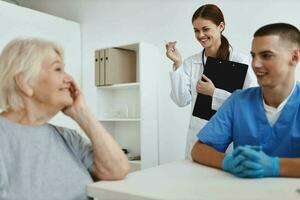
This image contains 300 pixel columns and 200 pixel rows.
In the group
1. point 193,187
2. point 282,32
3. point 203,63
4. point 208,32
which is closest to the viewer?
point 193,187

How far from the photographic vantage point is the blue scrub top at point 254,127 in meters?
1.18

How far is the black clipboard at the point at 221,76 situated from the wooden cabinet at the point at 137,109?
1050mm

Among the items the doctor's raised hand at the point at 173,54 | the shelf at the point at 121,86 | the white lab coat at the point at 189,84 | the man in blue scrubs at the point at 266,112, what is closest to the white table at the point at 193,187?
the man in blue scrubs at the point at 266,112

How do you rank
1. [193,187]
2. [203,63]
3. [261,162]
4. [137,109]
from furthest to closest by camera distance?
[137,109] → [203,63] → [261,162] → [193,187]

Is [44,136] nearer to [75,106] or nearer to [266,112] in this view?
[75,106]

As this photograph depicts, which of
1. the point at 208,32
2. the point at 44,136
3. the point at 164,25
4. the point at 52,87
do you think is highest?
the point at 164,25

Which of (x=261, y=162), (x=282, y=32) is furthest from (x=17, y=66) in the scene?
(x=282, y=32)

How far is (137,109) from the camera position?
10.6 ft

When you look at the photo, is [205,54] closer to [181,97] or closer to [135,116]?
[181,97]

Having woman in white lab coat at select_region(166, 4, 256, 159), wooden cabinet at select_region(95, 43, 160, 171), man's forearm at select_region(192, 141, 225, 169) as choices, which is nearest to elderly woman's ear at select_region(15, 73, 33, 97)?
man's forearm at select_region(192, 141, 225, 169)

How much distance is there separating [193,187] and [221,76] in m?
1.12

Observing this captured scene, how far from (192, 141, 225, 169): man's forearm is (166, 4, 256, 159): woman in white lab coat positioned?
601 mm

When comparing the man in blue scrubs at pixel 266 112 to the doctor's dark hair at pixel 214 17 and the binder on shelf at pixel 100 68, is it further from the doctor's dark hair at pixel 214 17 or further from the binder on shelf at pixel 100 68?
the binder on shelf at pixel 100 68

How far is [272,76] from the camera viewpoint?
124cm
